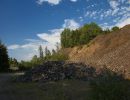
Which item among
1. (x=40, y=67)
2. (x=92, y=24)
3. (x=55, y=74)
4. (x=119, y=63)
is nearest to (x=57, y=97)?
(x=55, y=74)

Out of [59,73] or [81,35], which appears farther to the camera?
[81,35]

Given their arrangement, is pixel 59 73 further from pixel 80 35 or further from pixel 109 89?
pixel 80 35

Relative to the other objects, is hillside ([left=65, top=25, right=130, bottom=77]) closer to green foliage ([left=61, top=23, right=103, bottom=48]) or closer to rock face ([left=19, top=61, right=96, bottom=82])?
rock face ([left=19, top=61, right=96, bottom=82])

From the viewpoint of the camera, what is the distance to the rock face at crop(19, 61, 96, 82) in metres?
30.0

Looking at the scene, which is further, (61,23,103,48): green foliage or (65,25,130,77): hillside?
(61,23,103,48): green foliage

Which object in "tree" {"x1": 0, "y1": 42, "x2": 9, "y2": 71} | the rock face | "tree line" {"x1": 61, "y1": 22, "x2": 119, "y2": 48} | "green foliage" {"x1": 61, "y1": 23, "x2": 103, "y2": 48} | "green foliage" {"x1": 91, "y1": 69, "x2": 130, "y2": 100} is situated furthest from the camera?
"green foliage" {"x1": 61, "y1": 23, "x2": 103, "y2": 48}

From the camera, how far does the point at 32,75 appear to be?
31422 millimetres

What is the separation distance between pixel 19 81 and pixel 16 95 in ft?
33.0

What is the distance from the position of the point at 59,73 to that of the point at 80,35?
63646mm

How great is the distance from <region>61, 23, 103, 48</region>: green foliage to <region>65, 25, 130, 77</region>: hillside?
23.7 meters

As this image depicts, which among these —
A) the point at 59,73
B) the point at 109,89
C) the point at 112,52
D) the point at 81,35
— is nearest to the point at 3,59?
the point at 112,52

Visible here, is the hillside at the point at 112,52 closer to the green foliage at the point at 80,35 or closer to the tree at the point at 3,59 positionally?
the tree at the point at 3,59

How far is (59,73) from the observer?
30781 mm

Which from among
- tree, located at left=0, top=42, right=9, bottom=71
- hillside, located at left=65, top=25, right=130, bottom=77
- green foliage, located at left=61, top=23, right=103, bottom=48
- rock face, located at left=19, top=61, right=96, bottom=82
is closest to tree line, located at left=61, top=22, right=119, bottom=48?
green foliage, located at left=61, top=23, right=103, bottom=48
